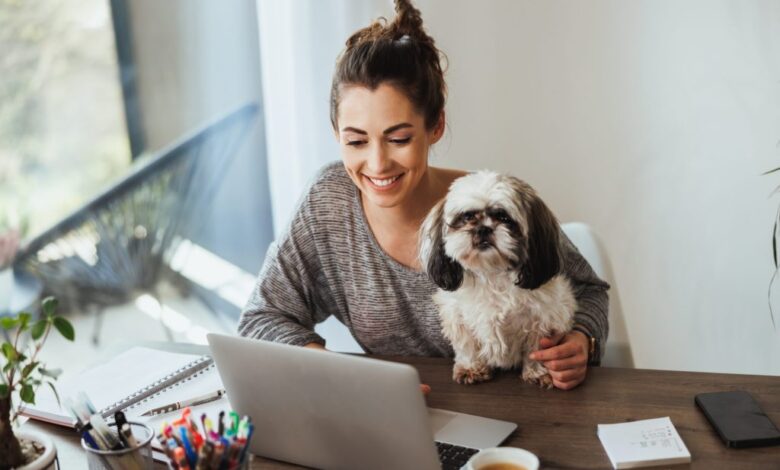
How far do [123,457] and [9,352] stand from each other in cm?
22

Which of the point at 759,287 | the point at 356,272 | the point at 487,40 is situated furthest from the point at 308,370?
the point at 759,287

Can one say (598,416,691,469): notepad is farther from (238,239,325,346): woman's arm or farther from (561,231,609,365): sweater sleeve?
(238,239,325,346): woman's arm

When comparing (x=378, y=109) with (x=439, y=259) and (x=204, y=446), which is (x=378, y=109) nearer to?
(x=439, y=259)

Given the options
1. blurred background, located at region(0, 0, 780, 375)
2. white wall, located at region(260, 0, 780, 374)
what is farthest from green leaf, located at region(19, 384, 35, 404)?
white wall, located at region(260, 0, 780, 374)

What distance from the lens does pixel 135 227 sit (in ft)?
11.1

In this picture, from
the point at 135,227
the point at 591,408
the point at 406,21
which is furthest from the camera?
the point at 135,227

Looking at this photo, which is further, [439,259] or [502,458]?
[439,259]

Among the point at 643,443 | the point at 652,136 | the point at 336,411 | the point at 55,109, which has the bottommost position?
the point at 643,443

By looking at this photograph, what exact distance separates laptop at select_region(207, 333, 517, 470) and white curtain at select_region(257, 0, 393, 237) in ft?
4.72

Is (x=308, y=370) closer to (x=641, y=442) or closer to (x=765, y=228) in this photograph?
(x=641, y=442)

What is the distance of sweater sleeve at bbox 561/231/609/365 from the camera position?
1.65 meters

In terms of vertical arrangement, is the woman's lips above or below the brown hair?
below

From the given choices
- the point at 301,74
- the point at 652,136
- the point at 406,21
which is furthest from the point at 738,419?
the point at 301,74

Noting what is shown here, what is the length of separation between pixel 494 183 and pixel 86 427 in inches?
30.8
